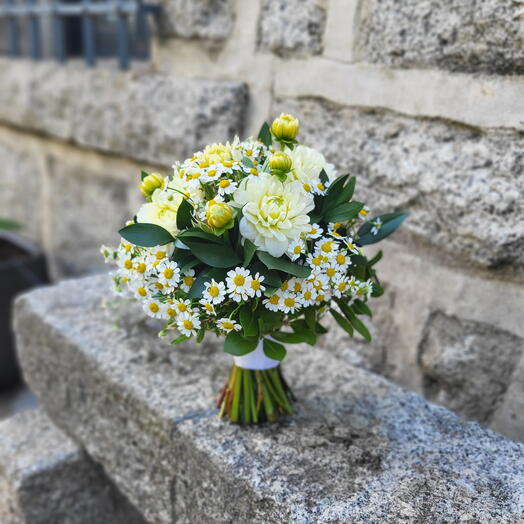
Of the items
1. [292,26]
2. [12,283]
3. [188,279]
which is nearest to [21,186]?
[12,283]

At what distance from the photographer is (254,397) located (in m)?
1.06

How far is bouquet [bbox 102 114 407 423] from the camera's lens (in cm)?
86

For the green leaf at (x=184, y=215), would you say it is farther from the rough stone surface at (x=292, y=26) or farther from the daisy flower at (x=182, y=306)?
the rough stone surface at (x=292, y=26)

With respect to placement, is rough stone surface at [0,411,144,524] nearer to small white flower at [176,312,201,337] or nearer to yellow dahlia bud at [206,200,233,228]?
small white flower at [176,312,201,337]

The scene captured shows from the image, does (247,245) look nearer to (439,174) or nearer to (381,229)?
(381,229)

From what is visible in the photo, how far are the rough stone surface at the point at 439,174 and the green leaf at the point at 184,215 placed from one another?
476mm

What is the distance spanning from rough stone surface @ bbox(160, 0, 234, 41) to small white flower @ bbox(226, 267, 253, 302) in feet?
2.78

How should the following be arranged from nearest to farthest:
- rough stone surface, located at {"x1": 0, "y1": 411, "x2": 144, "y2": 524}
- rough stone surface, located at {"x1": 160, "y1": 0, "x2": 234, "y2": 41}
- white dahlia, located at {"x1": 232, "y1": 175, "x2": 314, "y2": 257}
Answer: white dahlia, located at {"x1": 232, "y1": 175, "x2": 314, "y2": 257}
rough stone surface, located at {"x1": 0, "y1": 411, "x2": 144, "y2": 524}
rough stone surface, located at {"x1": 160, "y1": 0, "x2": 234, "y2": 41}

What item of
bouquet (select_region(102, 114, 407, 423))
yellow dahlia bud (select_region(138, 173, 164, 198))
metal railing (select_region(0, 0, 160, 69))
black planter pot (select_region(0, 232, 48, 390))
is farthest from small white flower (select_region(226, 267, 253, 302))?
black planter pot (select_region(0, 232, 48, 390))

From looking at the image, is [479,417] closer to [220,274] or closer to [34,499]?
[220,274]

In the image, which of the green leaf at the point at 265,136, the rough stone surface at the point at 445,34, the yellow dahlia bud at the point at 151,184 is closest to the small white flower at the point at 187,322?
the yellow dahlia bud at the point at 151,184

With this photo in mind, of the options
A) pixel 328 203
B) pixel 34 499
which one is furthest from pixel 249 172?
pixel 34 499

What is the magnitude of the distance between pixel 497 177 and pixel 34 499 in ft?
3.95

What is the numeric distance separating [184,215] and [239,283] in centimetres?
13
